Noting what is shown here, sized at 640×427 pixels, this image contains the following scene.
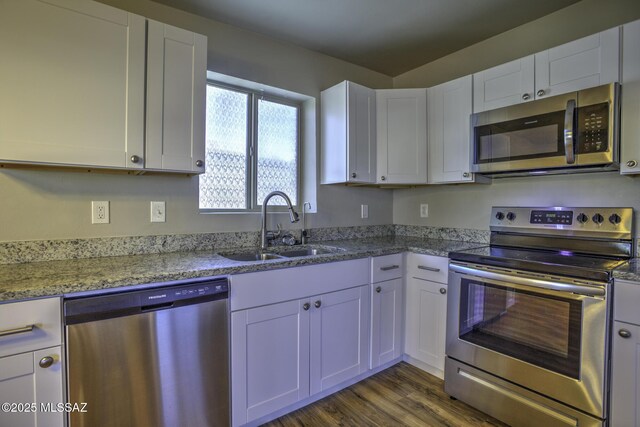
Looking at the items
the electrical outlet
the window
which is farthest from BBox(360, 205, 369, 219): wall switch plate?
the window

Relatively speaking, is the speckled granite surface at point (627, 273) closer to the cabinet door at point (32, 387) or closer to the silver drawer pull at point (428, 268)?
the silver drawer pull at point (428, 268)

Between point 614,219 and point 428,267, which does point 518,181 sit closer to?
point 614,219

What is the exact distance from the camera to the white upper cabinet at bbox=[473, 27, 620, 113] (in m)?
1.67

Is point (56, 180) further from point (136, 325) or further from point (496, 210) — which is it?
point (496, 210)

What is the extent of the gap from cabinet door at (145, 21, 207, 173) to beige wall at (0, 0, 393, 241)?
293 millimetres

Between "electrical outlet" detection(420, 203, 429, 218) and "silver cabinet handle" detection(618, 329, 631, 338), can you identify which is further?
"electrical outlet" detection(420, 203, 429, 218)

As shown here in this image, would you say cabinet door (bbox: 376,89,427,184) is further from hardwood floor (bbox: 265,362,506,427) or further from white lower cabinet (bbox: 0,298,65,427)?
Answer: white lower cabinet (bbox: 0,298,65,427)

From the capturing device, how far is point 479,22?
217cm

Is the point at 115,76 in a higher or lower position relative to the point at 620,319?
higher

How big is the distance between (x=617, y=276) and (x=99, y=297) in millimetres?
2129

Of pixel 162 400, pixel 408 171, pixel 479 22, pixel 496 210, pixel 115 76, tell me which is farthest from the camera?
pixel 408 171

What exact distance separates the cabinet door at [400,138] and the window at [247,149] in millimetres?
676

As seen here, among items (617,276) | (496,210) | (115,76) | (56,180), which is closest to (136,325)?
(56,180)

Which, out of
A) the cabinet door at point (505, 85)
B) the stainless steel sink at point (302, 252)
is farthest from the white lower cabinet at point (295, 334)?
the cabinet door at point (505, 85)
